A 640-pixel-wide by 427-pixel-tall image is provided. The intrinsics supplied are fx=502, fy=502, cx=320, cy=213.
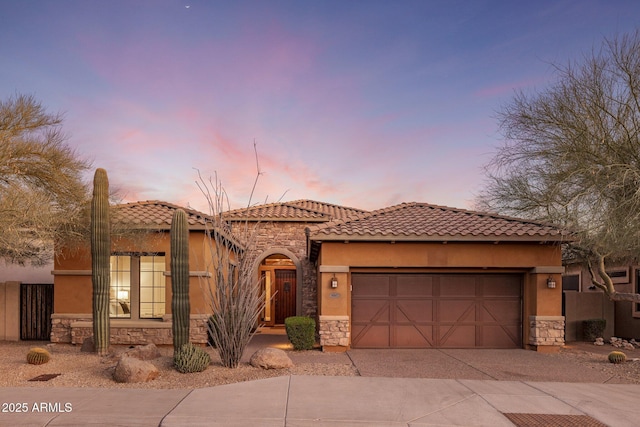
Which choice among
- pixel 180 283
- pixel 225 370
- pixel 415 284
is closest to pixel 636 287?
pixel 415 284

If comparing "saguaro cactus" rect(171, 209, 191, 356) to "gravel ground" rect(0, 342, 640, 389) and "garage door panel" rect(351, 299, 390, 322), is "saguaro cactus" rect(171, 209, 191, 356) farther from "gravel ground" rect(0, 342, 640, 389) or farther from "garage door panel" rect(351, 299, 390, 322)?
"garage door panel" rect(351, 299, 390, 322)

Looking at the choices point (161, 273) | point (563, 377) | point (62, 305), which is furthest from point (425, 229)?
point (62, 305)

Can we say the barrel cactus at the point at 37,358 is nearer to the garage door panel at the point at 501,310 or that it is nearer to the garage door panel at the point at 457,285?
the garage door panel at the point at 457,285

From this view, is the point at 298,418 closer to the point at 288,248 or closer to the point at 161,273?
the point at 161,273

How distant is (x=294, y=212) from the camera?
71.9 ft

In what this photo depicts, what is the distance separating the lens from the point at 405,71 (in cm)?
1499

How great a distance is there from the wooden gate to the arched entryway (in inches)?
346

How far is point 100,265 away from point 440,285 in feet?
29.9

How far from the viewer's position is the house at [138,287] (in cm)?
1415

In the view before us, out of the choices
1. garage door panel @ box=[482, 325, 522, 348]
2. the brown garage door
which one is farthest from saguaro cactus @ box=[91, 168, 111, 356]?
garage door panel @ box=[482, 325, 522, 348]

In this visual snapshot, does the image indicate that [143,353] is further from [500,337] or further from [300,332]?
[500,337]

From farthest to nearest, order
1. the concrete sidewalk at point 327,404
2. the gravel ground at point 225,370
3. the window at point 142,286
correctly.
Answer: the window at point 142,286
the gravel ground at point 225,370
the concrete sidewalk at point 327,404

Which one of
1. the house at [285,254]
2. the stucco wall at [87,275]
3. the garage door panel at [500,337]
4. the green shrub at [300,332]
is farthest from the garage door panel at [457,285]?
the stucco wall at [87,275]

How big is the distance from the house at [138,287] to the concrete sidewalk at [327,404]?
19.3ft
